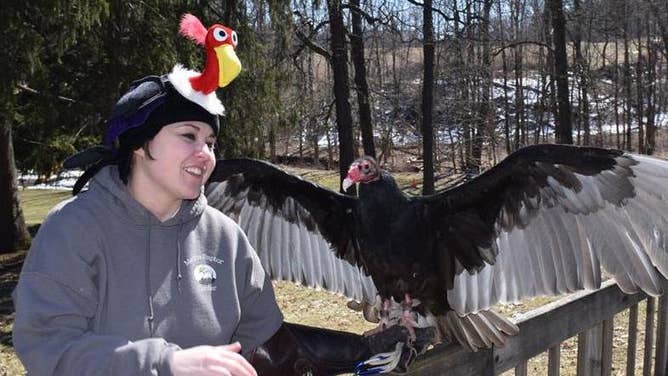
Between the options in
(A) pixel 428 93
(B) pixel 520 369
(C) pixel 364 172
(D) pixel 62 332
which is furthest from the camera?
(A) pixel 428 93

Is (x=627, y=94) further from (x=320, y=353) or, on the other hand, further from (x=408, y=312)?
(x=320, y=353)

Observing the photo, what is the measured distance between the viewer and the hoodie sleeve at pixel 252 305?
1876 millimetres

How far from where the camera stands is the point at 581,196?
291 centimetres

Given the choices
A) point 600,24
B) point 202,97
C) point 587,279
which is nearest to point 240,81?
point 587,279

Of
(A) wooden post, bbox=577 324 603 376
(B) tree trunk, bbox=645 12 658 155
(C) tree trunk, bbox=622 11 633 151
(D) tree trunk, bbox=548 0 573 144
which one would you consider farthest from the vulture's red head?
(C) tree trunk, bbox=622 11 633 151

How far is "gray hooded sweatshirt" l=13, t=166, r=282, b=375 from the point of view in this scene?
4.56ft

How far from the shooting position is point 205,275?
5.64 feet

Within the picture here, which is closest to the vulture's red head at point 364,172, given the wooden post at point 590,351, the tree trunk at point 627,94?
the wooden post at point 590,351

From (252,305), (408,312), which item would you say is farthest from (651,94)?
(252,305)

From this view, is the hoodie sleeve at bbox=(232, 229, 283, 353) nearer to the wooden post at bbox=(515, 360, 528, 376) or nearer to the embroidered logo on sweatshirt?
the embroidered logo on sweatshirt

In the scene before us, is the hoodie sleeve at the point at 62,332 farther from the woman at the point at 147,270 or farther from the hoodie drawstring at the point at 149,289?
the hoodie drawstring at the point at 149,289

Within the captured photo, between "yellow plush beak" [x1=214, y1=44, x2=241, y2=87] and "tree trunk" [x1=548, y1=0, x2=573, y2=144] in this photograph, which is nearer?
"yellow plush beak" [x1=214, y1=44, x2=241, y2=87]

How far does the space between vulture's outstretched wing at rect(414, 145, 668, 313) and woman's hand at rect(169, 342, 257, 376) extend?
1802mm

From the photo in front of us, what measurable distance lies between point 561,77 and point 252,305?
1460cm
